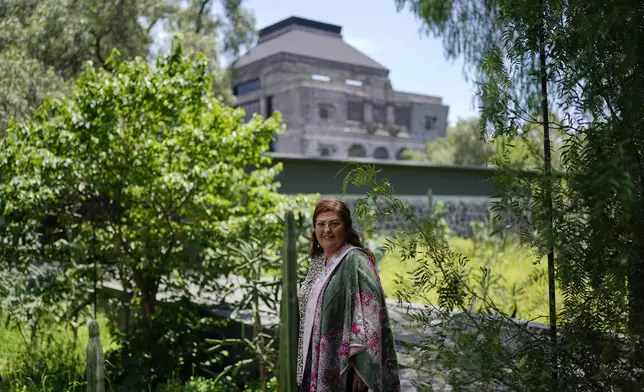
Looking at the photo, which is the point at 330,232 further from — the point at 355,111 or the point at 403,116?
the point at 403,116

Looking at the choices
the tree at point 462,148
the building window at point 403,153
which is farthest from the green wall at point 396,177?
the building window at point 403,153

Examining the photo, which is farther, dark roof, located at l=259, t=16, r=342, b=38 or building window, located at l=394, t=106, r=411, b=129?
building window, located at l=394, t=106, r=411, b=129

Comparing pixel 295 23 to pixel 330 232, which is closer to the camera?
pixel 330 232

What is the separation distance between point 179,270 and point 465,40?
3909 mm

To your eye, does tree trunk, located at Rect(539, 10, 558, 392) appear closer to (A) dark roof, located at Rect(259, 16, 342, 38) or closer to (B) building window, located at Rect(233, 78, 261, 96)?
(B) building window, located at Rect(233, 78, 261, 96)

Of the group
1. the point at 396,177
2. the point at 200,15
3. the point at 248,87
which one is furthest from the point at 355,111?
the point at 396,177

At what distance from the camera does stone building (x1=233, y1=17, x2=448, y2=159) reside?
142 ft

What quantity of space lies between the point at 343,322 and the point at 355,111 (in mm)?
44698

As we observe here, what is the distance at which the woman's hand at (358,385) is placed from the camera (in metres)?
3.30

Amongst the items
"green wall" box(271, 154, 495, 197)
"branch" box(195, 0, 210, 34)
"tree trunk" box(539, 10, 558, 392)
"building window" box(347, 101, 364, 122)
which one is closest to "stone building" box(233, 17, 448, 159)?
"building window" box(347, 101, 364, 122)

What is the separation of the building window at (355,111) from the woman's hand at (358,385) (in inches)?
1725

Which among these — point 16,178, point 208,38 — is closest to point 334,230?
point 16,178

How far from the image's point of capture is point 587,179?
1.92 metres

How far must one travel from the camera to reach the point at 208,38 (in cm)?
2077
